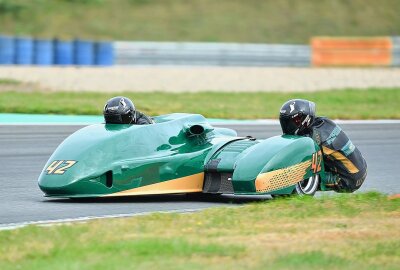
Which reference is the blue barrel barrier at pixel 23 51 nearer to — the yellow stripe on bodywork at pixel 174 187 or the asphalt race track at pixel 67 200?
the asphalt race track at pixel 67 200

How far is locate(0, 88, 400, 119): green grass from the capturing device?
67.3 feet

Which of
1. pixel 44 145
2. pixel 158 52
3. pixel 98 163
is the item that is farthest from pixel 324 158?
pixel 158 52

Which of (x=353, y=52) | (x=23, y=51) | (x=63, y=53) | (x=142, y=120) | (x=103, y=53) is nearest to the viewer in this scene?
(x=142, y=120)

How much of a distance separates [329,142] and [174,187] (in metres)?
1.56

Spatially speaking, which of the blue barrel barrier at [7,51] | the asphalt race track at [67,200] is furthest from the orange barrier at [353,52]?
the asphalt race track at [67,200]

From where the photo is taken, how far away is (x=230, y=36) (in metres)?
43.7

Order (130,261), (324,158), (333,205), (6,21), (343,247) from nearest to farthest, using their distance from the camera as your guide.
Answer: (130,261) → (343,247) → (333,205) → (324,158) → (6,21)

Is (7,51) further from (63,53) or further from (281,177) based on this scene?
(281,177)

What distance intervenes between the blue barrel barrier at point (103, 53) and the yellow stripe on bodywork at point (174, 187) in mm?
22647

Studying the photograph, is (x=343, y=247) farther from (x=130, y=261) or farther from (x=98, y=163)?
(x=98, y=163)

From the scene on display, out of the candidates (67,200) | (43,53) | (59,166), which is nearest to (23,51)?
(43,53)

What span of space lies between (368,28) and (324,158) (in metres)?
35.8

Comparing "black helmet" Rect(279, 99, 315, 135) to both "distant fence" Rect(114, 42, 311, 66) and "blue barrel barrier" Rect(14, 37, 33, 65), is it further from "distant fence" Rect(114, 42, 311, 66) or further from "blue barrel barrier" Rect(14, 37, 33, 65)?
"distant fence" Rect(114, 42, 311, 66)

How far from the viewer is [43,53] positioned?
31.1m
